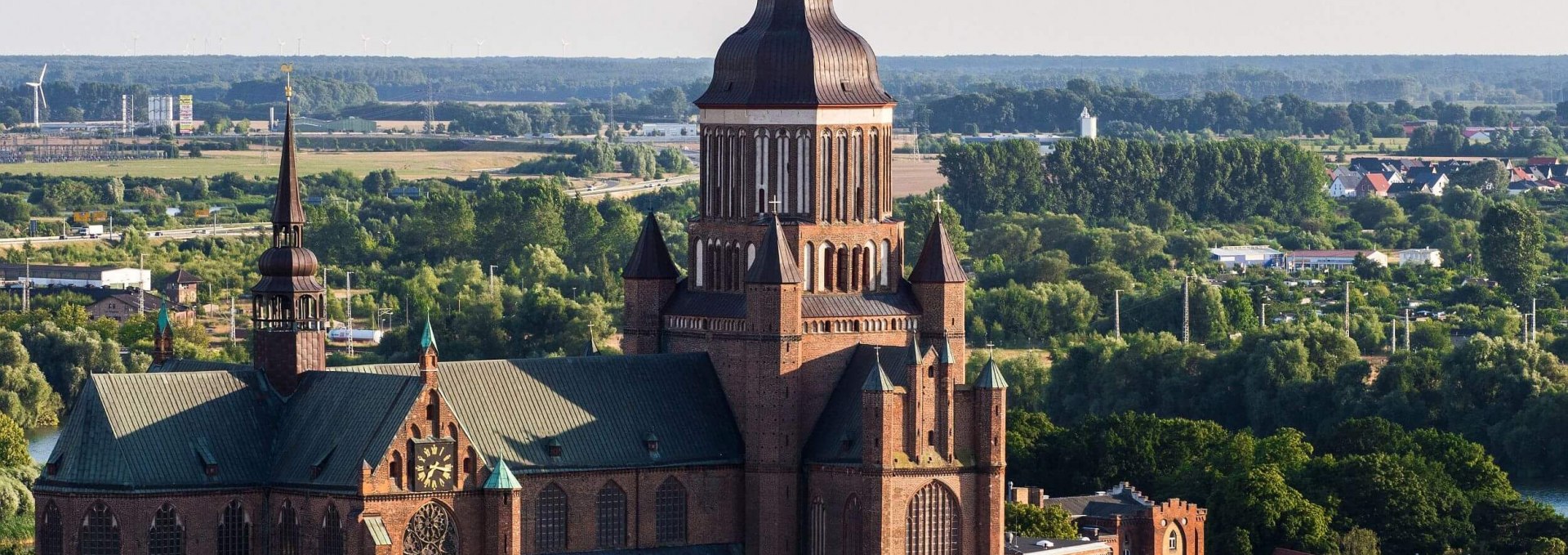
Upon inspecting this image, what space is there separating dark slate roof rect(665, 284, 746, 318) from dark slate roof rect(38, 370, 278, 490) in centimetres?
854

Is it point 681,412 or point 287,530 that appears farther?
point 681,412

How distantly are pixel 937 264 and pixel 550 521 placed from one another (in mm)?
9486

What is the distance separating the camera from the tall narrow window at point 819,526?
2699 inches

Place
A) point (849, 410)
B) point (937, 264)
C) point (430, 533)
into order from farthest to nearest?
point (937, 264), point (849, 410), point (430, 533)

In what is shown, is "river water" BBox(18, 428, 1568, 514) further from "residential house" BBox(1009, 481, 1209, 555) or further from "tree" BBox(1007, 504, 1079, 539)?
"tree" BBox(1007, 504, 1079, 539)

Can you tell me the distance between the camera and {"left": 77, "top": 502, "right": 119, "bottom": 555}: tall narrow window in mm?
65250

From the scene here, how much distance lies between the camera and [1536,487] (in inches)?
4257

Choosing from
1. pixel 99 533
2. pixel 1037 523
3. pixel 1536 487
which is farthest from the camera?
pixel 1536 487

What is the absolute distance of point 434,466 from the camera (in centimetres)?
6481

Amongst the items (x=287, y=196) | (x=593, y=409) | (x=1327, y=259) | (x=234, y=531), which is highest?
(x=287, y=196)

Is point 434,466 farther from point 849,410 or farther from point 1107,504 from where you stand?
point 1107,504

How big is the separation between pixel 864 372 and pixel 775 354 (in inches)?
68.3

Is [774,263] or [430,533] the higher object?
[774,263]

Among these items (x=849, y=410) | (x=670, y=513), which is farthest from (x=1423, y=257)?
(x=670, y=513)
